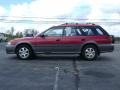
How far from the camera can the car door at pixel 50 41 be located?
16.1 meters

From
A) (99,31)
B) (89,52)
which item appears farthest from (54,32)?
(99,31)

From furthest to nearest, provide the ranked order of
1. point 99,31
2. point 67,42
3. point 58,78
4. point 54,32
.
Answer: point 99,31 < point 54,32 < point 67,42 < point 58,78

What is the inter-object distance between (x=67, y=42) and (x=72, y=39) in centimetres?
26

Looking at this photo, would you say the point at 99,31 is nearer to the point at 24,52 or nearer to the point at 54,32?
the point at 54,32

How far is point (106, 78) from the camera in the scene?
1069cm

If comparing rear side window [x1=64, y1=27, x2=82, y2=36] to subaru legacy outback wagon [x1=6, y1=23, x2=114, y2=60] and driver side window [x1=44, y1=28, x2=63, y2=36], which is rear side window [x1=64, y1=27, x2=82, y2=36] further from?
driver side window [x1=44, y1=28, x2=63, y2=36]

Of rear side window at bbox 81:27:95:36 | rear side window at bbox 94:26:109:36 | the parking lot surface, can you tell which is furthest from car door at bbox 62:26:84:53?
the parking lot surface

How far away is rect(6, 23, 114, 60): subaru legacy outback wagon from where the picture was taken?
52.8ft

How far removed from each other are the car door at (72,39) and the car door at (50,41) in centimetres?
23

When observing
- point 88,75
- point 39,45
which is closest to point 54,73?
point 88,75

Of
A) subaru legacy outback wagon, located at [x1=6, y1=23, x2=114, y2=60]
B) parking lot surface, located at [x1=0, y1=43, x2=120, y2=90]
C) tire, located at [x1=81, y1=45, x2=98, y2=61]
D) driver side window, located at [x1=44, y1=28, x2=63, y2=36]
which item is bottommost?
parking lot surface, located at [x1=0, y1=43, x2=120, y2=90]

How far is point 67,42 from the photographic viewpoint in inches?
633

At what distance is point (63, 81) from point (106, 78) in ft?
4.55

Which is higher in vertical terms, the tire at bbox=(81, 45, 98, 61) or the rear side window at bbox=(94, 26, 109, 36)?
the rear side window at bbox=(94, 26, 109, 36)
